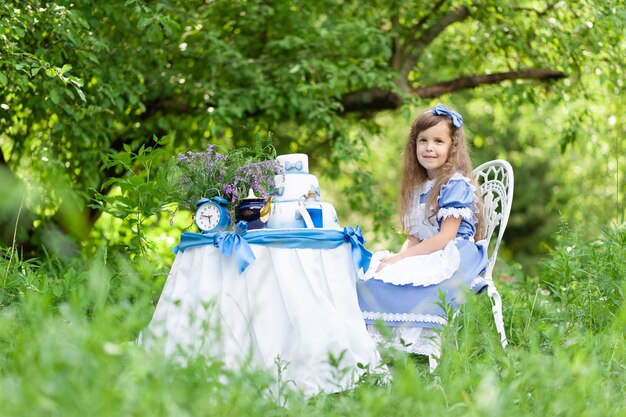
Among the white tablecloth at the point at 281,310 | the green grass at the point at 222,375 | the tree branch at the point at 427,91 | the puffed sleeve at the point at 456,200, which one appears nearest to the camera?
the green grass at the point at 222,375

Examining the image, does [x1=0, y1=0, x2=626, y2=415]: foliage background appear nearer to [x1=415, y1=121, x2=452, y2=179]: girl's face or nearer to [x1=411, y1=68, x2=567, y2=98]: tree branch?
[x1=411, y1=68, x2=567, y2=98]: tree branch

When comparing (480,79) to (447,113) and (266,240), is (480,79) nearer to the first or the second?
(447,113)

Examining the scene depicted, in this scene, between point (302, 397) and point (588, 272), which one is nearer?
point (302, 397)

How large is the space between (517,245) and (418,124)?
12.0m

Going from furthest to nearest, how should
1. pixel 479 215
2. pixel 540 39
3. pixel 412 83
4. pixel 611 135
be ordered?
pixel 611 135
pixel 412 83
pixel 540 39
pixel 479 215

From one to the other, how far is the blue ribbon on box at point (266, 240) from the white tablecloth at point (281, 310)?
0.08 feet

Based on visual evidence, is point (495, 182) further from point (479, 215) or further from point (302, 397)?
point (302, 397)

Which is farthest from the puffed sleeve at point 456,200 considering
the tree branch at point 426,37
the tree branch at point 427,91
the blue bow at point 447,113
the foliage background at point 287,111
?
the tree branch at point 426,37

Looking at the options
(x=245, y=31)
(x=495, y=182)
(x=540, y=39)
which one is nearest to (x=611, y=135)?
(x=540, y=39)

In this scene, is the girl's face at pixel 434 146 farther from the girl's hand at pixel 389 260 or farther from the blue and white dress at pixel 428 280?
the girl's hand at pixel 389 260

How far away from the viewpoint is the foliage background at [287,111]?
3.10 meters

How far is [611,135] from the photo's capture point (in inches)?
283

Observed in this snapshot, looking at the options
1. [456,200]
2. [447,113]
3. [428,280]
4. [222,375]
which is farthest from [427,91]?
[222,375]

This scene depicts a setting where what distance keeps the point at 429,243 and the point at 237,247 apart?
86 cm
